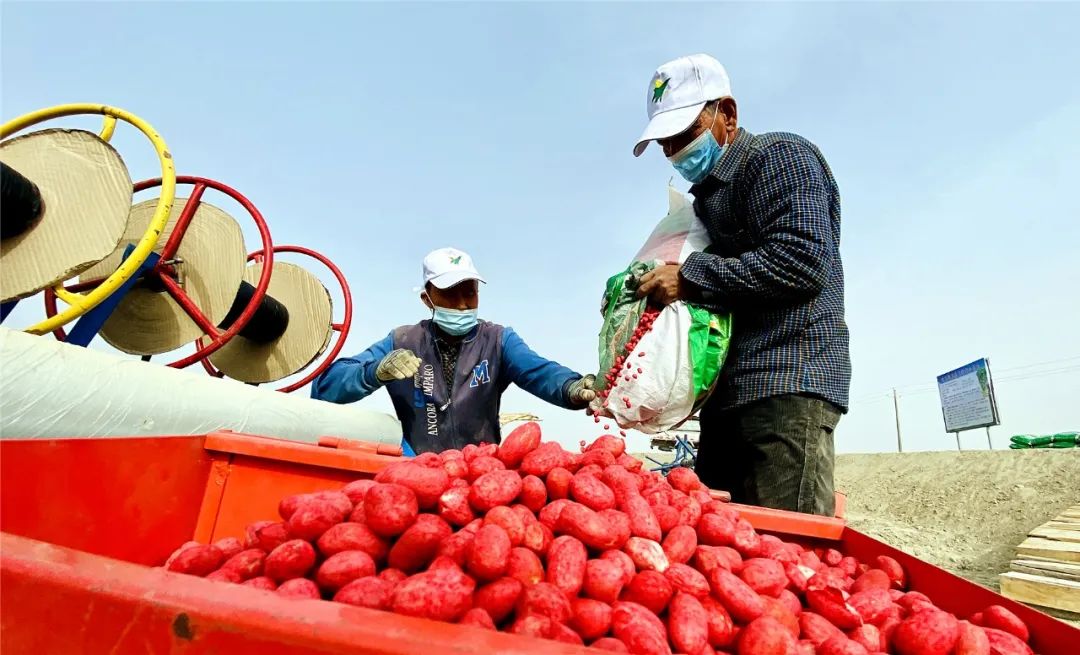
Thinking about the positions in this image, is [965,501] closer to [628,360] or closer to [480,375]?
[480,375]

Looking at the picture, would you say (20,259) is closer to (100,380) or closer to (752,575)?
(100,380)

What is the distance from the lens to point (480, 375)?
12.3 ft

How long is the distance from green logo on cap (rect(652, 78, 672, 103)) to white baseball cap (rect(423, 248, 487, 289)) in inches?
65.7

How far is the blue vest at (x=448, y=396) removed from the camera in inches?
143

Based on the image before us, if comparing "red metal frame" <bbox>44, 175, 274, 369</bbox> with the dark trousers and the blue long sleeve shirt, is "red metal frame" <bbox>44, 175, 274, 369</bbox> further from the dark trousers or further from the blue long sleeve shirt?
the dark trousers

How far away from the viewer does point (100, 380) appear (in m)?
2.95

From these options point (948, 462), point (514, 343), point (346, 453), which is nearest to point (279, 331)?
point (514, 343)

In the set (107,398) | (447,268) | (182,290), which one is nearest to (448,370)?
(447,268)

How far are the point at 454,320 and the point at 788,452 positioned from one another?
2.27 metres

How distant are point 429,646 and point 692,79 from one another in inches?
91.3

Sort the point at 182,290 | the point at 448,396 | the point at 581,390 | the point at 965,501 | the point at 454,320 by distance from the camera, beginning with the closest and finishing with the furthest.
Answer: the point at 581,390 < the point at 448,396 < the point at 454,320 < the point at 182,290 < the point at 965,501

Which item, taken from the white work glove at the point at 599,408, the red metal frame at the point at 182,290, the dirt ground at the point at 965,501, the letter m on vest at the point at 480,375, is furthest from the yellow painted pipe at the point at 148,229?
the dirt ground at the point at 965,501

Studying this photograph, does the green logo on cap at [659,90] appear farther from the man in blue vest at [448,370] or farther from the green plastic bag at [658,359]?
the man in blue vest at [448,370]

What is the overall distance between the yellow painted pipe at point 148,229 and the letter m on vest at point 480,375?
2.31 meters
